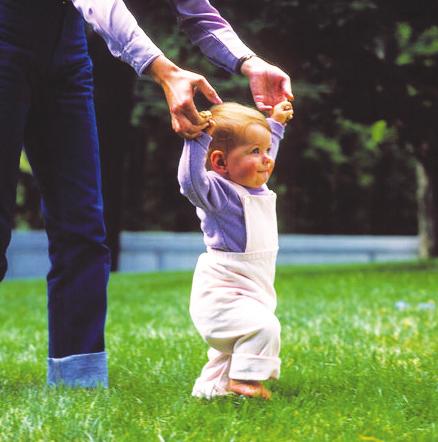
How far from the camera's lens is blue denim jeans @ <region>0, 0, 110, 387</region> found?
367cm

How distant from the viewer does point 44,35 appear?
3516 mm

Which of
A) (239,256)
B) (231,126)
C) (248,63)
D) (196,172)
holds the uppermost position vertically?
(248,63)

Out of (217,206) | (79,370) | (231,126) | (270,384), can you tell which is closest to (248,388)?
(270,384)

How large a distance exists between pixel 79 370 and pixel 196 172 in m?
1.09

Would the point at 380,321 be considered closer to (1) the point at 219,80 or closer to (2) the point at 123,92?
(2) the point at 123,92

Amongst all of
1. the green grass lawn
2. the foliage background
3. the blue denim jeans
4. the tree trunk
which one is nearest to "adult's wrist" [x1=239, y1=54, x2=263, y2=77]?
the blue denim jeans

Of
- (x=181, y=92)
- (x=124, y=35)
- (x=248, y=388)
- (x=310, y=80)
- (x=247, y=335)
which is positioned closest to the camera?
(x=181, y=92)

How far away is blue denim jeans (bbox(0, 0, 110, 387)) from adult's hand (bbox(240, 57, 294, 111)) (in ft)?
2.21

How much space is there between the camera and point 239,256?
3.39m

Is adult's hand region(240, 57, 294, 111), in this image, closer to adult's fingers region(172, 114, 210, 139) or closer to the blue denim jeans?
adult's fingers region(172, 114, 210, 139)

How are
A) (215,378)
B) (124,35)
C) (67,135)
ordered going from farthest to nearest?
(67,135) < (215,378) < (124,35)

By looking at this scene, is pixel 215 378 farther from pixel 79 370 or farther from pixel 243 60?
pixel 243 60

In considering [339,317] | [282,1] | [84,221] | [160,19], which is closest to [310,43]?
[282,1]

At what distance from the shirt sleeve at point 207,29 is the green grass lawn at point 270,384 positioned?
125 cm
